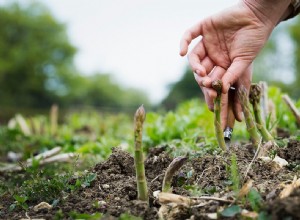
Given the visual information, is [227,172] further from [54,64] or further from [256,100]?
[54,64]

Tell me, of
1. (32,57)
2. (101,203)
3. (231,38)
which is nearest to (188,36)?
(231,38)

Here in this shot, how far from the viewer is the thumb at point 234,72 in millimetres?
3091

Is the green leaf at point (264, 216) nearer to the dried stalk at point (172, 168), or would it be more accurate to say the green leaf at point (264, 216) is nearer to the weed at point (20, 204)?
the dried stalk at point (172, 168)

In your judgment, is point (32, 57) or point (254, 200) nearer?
point (254, 200)

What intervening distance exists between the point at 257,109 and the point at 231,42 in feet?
1.96

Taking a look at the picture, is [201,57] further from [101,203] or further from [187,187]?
[101,203]

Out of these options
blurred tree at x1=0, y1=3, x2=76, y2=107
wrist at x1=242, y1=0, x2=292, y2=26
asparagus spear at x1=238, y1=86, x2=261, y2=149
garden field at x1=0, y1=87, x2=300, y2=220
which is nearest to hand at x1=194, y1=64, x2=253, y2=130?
asparagus spear at x1=238, y1=86, x2=261, y2=149

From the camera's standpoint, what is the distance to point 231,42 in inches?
135

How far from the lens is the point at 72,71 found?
52.2m

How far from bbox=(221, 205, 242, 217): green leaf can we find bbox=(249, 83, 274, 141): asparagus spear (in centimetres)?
139

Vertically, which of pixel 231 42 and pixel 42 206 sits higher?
pixel 231 42

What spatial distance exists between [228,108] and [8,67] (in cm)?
4379

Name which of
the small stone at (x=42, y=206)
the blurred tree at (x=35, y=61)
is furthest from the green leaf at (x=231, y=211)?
the blurred tree at (x=35, y=61)

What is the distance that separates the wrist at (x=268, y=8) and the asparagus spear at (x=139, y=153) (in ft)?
5.36
